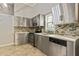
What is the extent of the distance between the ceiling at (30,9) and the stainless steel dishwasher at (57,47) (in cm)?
42

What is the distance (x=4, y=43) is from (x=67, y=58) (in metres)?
0.87

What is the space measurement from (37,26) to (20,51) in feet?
1.38

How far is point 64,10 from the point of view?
1.59m

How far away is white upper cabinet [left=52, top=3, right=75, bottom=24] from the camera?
1.56 meters

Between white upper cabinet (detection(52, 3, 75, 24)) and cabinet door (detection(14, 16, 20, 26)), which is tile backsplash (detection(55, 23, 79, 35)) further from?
cabinet door (detection(14, 16, 20, 26))

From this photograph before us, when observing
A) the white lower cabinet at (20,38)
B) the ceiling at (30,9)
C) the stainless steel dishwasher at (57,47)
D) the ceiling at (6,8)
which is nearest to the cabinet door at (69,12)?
the ceiling at (30,9)

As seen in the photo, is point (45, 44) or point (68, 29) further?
point (45, 44)

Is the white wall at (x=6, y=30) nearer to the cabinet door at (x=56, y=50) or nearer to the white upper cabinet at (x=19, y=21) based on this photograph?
the white upper cabinet at (x=19, y=21)

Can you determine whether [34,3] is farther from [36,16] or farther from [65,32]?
[65,32]

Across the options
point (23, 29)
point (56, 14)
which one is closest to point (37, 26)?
point (23, 29)

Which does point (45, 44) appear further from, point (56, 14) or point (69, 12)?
point (69, 12)

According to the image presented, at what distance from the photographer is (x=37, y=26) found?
5.41 ft

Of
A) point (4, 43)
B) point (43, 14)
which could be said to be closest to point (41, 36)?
point (43, 14)

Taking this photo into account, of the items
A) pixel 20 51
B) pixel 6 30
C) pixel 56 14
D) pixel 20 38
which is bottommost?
pixel 20 51
